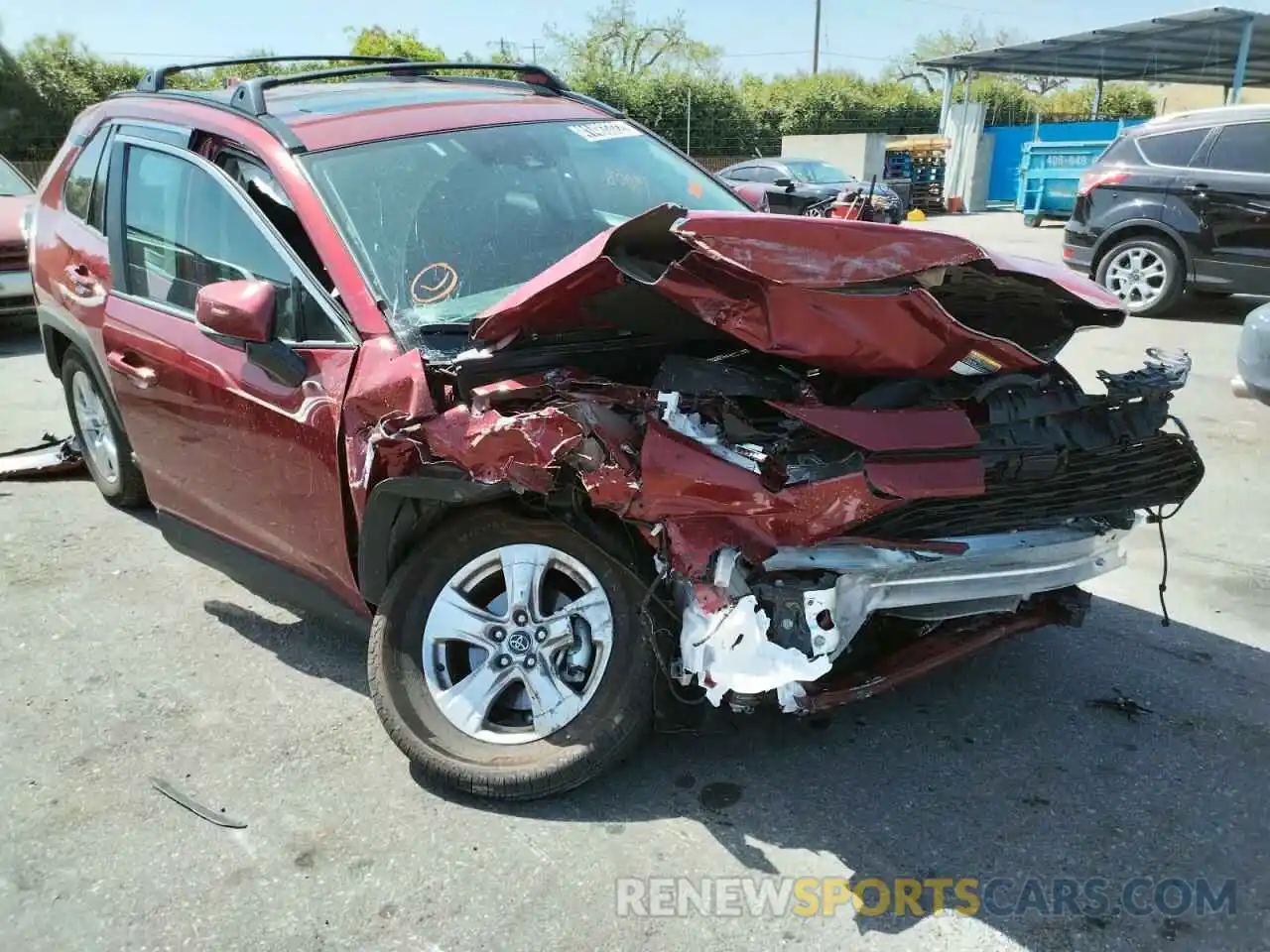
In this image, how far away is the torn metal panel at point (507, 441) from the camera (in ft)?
8.34

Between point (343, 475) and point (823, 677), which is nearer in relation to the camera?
point (823, 677)

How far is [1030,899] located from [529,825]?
1.31m

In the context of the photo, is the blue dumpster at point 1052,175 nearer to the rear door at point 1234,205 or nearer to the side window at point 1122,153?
the side window at point 1122,153

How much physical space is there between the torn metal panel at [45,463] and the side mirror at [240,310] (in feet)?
10.7

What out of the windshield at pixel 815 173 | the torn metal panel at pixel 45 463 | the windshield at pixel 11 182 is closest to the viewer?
the torn metal panel at pixel 45 463

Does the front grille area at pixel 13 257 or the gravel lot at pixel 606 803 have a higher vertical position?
the front grille area at pixel 13 257

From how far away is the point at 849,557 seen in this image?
8.23 feet

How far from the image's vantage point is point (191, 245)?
3.66 meters

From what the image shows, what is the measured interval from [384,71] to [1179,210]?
788cm

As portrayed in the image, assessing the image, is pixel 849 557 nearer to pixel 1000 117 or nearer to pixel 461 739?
pixel 461 739

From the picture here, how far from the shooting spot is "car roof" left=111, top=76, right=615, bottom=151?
3.50m

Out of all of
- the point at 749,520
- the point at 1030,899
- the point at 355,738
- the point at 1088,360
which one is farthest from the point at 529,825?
the point at 1088,360

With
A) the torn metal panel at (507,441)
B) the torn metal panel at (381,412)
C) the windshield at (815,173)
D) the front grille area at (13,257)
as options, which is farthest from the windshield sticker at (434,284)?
the windshield at (815,173)

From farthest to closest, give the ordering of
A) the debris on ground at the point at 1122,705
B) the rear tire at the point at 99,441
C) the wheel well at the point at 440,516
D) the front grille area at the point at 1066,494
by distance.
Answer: the rear tire at the point at 99,441, the debris on ground at the point at 1122,705, the wheel well at the point at 440,516, the front grille area at the point at 1066,494
